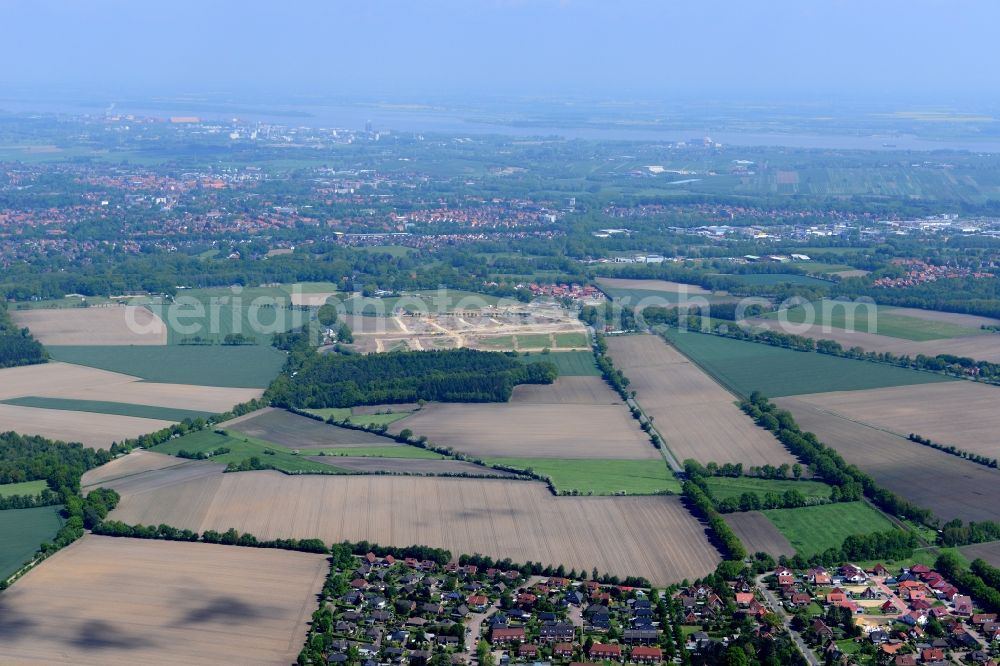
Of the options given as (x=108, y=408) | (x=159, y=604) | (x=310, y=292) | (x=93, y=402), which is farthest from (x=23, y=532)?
(x=310, y=292)

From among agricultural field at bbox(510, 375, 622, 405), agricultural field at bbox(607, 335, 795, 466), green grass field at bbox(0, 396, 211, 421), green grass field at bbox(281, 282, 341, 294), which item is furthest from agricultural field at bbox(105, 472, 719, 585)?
green grass field at bbox(281, 282, 341, 294)

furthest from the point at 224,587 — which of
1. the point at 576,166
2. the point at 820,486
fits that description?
the point at 576,166

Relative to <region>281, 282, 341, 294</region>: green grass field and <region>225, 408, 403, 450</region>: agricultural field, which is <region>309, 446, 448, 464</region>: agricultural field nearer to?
<region>225, 408, 403, 450</region>: agricultural field

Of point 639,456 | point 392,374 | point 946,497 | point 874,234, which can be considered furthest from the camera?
point 874,234

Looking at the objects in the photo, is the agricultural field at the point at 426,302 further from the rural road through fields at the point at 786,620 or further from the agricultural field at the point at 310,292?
the rural road through fields at the point at 786,620

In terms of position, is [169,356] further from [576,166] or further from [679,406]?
[576,166]

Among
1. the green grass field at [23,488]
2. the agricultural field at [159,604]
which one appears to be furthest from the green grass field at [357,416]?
the agricultural field at [159,604]
